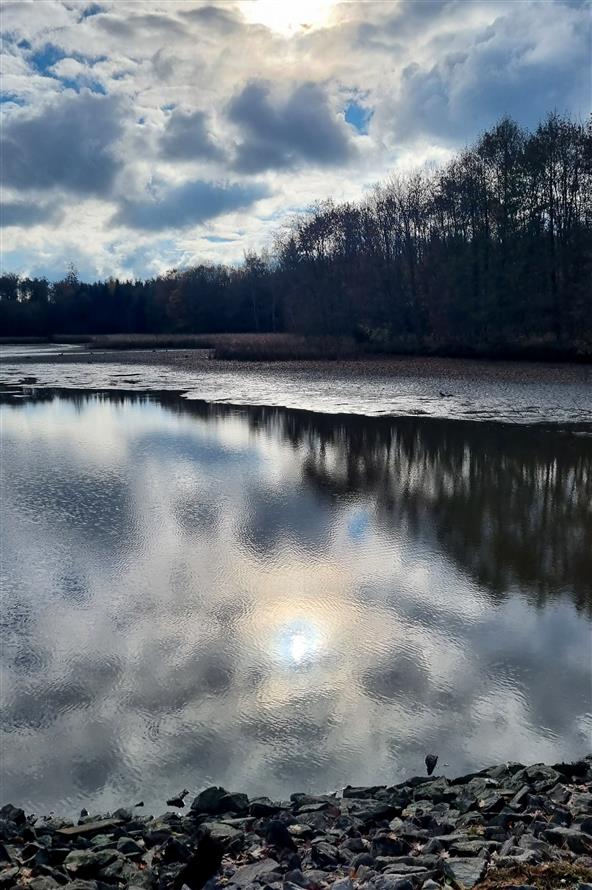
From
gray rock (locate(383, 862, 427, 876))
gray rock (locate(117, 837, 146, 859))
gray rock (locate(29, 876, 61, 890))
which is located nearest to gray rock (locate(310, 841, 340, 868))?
gray rock (locate(383, 862, 427, 876))

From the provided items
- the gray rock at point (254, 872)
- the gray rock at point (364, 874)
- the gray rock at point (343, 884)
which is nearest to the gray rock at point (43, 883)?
the gray rock at point (254, 872)

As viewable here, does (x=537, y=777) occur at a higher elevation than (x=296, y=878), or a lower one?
lower

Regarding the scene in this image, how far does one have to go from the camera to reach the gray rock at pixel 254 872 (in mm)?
3703

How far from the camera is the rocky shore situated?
364 centimetres

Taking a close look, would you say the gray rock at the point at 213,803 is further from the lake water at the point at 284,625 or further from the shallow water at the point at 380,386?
the shallow water at the point at 380,386

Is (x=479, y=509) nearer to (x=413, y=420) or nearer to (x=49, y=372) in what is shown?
(x=413, y=420)

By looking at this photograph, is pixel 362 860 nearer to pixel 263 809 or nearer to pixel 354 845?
pixel 354 845

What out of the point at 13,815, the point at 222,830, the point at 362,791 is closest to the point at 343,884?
the point at 222,830

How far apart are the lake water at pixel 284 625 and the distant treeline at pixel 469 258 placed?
25.4 meters

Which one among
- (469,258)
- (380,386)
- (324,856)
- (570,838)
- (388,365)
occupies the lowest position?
(324,856)

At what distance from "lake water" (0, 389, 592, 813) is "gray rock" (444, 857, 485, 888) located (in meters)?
1.37

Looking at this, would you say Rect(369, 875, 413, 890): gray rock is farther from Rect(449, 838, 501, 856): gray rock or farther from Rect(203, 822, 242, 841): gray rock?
Rect(203, 822, 242, 841): gray rock

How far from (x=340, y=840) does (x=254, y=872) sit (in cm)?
60

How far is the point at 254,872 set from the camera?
3.78 m
